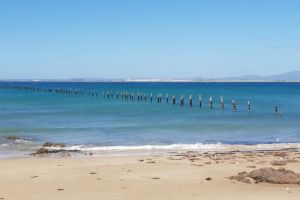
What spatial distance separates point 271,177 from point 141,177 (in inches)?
150

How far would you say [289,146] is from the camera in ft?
85.3

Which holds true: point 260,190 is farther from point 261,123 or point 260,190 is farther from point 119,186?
point 261,123

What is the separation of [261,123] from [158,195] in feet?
96.6

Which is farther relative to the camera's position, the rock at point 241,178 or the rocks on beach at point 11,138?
the rocks on beach at point 11,138

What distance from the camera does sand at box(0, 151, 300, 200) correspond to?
1357cm

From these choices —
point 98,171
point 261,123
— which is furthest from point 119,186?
point 261,123

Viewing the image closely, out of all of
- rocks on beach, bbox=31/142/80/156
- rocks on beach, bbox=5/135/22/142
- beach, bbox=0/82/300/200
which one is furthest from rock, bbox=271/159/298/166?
rocks on beach, bbox=5/135/22/142

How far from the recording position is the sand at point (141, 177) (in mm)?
13570

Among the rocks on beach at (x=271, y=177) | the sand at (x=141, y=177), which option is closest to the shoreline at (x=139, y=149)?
the sand at (x=141, y=177)

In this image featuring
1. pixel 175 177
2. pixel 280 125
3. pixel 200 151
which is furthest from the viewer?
pixel 280 125

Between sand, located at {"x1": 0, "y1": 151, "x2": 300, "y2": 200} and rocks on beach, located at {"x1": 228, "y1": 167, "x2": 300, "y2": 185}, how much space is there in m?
0.25

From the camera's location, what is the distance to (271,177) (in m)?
15.0

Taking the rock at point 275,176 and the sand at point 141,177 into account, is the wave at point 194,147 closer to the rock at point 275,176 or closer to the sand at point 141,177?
the sand at point 141,177

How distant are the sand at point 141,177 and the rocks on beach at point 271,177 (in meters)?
0.25
